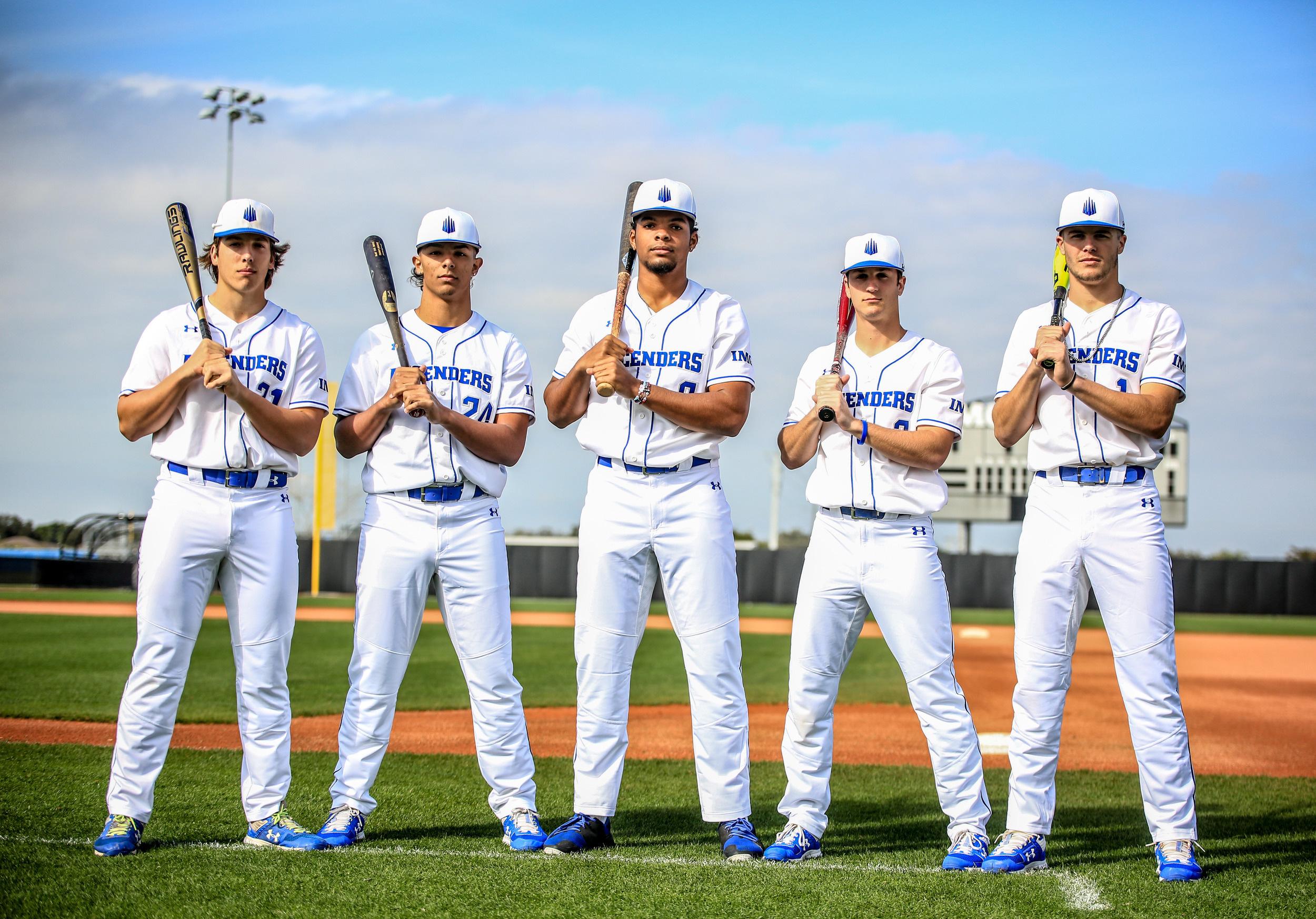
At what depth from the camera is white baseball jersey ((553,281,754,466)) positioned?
476 centimetres

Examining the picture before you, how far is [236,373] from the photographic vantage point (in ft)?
15.3

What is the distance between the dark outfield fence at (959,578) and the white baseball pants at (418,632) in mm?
22257

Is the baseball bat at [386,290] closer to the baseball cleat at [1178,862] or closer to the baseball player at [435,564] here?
the baseball player at [435,564]

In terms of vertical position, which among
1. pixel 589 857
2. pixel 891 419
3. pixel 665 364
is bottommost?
pixel 589 857

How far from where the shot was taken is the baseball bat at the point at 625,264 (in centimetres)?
488

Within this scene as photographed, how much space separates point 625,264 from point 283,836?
8.85ft

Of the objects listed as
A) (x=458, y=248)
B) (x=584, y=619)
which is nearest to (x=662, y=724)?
(x=584, y=619)

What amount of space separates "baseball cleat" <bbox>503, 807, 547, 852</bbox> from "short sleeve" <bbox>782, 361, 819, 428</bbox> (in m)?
1.93

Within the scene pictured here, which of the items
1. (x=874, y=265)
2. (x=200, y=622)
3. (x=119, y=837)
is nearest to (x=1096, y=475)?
(x=874, y=265)

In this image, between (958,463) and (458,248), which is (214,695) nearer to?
(458,248)

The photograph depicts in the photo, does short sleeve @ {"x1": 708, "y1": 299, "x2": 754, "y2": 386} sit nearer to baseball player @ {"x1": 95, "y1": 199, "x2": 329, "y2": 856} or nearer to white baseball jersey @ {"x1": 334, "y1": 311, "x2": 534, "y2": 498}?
white baseball jersey @ {"x1": 334, "y1": 311, "x2": 534, "y2": 498}

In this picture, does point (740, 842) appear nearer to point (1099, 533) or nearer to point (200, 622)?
point (1099, 533)

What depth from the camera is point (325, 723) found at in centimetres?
A: 903

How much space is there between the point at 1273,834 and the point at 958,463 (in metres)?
27.2
